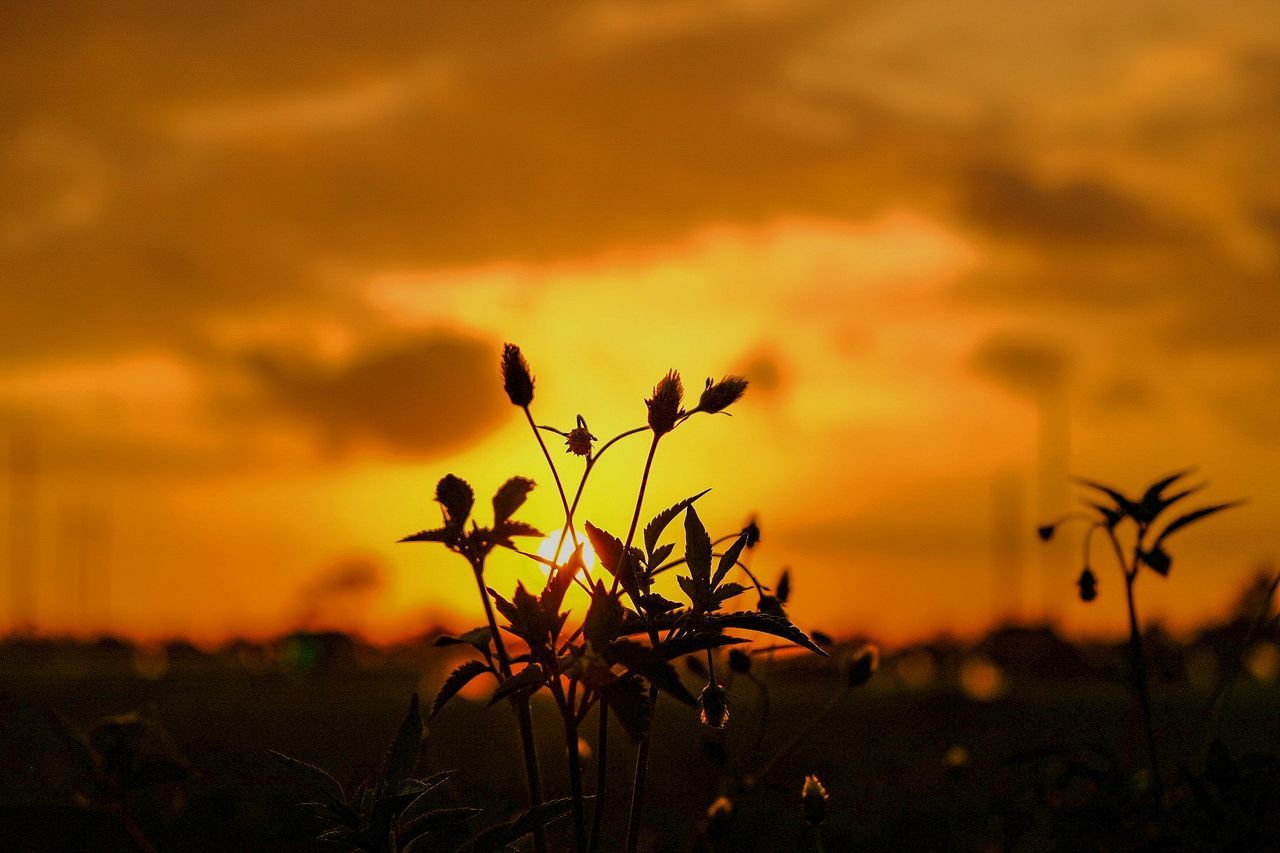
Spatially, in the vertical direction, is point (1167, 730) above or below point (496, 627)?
below

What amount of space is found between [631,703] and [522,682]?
19cm

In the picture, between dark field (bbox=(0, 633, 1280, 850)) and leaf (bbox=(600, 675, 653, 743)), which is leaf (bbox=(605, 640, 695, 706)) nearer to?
leaf (bbox=(600, 675, 653, 743))

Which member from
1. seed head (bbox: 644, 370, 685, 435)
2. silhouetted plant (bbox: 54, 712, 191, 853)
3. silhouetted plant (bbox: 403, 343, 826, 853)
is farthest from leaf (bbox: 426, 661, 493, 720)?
silhouetted plant (bbox: 54, 712, 191, 853)

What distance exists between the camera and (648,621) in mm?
2498

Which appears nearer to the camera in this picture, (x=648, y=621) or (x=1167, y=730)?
(x=648, y=621)

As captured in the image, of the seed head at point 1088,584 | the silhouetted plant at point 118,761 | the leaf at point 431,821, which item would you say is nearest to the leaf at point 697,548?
the leaf at point 431,821

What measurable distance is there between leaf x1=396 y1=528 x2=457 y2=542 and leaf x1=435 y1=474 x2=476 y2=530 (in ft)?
0.05

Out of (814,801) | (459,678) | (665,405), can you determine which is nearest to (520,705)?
(459,678)

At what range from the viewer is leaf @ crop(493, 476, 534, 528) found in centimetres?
257

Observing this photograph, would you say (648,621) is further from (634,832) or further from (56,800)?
(56,800)

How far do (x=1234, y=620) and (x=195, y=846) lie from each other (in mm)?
8162

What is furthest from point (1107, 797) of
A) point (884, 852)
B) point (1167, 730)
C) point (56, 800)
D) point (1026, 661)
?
point (1026, 661)

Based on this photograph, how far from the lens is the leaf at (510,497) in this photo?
2574 millimetres

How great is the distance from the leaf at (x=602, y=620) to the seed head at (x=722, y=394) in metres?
0.39
